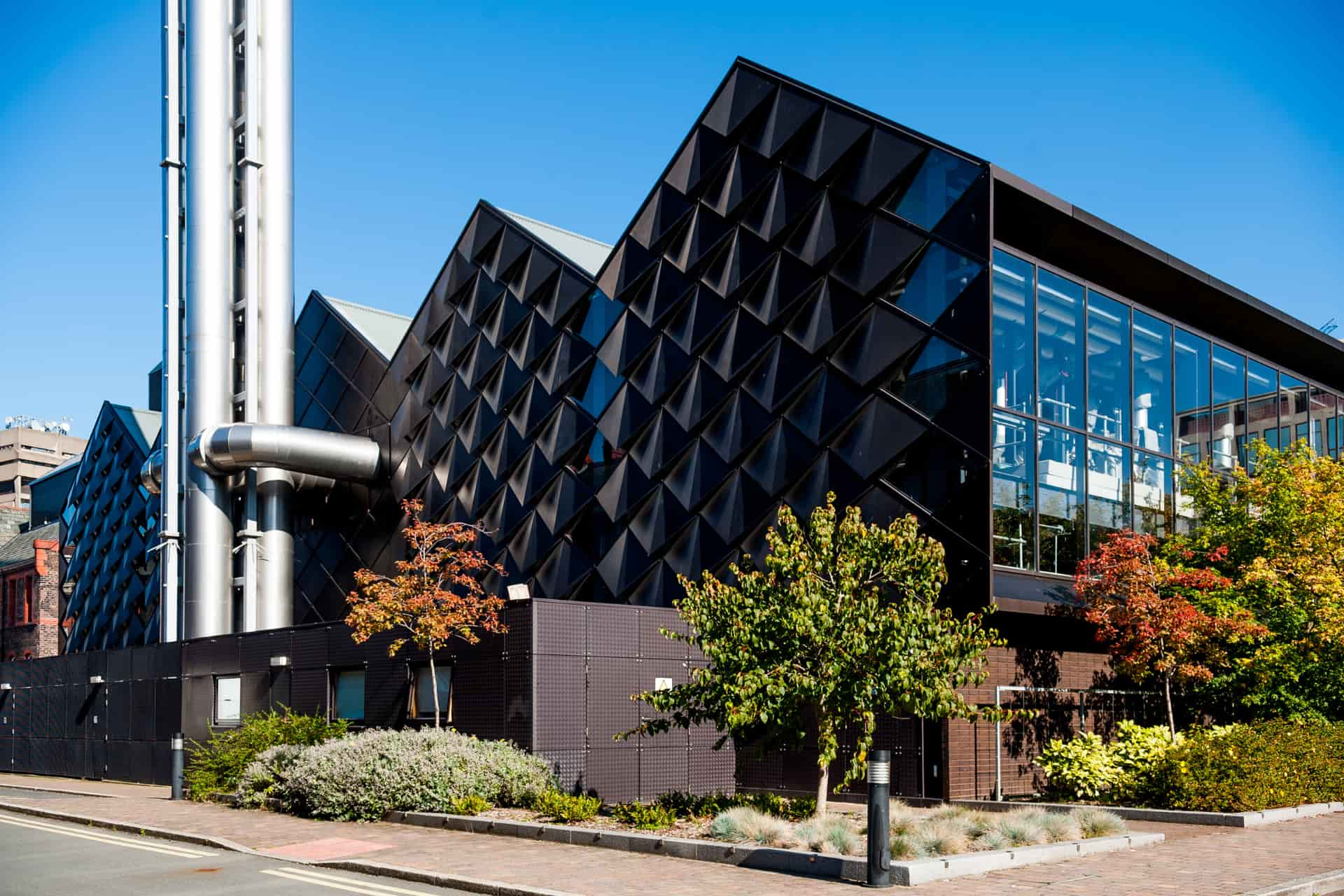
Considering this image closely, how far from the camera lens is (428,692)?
2708 cm

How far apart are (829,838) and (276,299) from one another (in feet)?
104

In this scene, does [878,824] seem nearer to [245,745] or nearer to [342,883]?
[342,883]

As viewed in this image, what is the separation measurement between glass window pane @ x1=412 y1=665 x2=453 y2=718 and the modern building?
481 ft

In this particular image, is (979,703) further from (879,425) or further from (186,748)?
(186,748)

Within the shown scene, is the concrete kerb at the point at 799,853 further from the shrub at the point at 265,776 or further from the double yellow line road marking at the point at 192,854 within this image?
the shrub at the point at 265,776

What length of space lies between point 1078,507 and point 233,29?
32.5m

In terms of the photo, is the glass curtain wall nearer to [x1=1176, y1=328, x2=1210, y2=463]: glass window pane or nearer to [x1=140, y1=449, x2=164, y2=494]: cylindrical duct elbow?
[x1=1176, y1=328, x2=1210, y2=463]: glass window pane

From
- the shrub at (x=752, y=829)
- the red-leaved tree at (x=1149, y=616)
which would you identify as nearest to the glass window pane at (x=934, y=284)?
the red-leaved tree at (x=1149, y=616)

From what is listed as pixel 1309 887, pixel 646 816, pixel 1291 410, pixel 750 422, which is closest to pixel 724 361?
pixel 750 422

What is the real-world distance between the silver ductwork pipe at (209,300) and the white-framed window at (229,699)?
7.41m

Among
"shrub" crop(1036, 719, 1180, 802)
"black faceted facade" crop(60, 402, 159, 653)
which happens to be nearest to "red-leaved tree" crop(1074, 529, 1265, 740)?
"shrub" crop(1036, 719, 1180, 802)

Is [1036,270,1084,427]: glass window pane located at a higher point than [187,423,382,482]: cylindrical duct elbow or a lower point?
higher

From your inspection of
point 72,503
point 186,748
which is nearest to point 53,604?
point 72,503

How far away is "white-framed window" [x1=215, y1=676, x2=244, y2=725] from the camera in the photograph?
32531 millimetres
